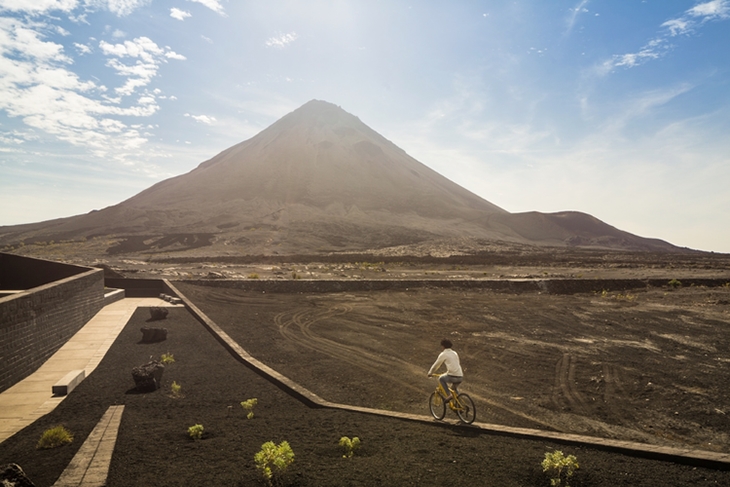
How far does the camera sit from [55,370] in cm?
1245

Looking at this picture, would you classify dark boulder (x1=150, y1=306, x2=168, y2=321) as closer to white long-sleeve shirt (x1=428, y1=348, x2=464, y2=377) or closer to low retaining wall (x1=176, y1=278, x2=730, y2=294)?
low retaining wall (x1=176, y1=278, x2=730, y2=294)

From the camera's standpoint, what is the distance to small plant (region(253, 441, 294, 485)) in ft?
19.9

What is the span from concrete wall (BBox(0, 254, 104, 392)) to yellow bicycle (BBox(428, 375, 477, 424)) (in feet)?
33.0

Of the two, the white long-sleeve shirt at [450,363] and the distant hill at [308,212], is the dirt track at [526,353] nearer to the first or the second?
the white long-sleeve shirt at [450,363]

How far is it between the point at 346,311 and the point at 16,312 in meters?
14.9

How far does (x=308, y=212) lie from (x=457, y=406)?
112 metres

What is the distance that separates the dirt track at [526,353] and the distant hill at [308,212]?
55.3 meters

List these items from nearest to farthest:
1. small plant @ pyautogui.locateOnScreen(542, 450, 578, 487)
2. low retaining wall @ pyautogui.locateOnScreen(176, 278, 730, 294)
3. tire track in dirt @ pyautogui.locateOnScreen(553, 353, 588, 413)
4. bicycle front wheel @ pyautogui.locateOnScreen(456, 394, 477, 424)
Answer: small plant @ pyautogui.locateOnScreen(542, 450, 578, 487) < bicycle front wheel @ pyautogui.locateOnScreen(456, 394, 477, 424) < tire track in dirt @ pyautogui.locateOnScreen(553, 353, 588, 413) < low retaining wall @ pyautogui.locateOnScreen(176, 278, 730, 294)

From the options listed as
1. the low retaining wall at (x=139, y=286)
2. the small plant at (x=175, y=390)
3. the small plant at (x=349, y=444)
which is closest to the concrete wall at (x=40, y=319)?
the small plant at (x=175, y=390)

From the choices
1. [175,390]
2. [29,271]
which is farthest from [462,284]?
[29,271]

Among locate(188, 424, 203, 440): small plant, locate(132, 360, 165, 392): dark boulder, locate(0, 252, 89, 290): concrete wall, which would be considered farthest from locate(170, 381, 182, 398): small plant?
locate(0, 252, 89, 290): concrete wall

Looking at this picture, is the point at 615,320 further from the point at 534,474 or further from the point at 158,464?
the point at 158,464

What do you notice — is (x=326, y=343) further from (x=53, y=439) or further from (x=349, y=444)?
(x=53, y=439)

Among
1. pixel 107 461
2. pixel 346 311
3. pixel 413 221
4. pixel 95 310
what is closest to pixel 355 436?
pixel 107 461
